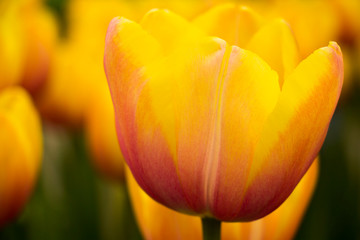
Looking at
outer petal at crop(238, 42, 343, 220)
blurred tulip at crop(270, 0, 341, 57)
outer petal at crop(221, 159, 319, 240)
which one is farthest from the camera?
blurred tulip at crop(270, 0, 341, 57)

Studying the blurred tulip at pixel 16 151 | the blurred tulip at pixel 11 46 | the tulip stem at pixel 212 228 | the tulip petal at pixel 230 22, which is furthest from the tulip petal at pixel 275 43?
the blurred tulip at pixel 11 46

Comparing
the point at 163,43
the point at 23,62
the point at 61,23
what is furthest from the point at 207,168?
the point at 61,23

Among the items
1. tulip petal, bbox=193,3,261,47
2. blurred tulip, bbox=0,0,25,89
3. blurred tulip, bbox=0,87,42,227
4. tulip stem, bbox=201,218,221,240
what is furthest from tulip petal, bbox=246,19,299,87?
blurred tulip, bbox=0,0,25,89

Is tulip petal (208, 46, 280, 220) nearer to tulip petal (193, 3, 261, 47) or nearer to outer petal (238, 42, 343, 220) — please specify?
outer petal (238, 42, 343, 220)

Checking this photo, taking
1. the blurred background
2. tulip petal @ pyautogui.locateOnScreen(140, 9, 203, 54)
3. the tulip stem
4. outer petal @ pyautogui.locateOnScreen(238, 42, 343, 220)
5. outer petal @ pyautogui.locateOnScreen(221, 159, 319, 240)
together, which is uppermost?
tulip petal @ pyautogui.locateOnScreen(140, 9, 203, 54)

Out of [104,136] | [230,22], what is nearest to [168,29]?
[230,22]

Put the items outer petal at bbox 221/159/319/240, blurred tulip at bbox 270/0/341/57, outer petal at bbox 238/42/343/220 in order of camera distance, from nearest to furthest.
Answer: outer petal at bbox 238/42/343/220
outer petal at bbox 221/159/319/240
blurred tulip at bbox 270/0/341/57

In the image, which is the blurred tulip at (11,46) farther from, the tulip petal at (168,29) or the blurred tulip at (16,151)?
the tulip petal at (168,29)
